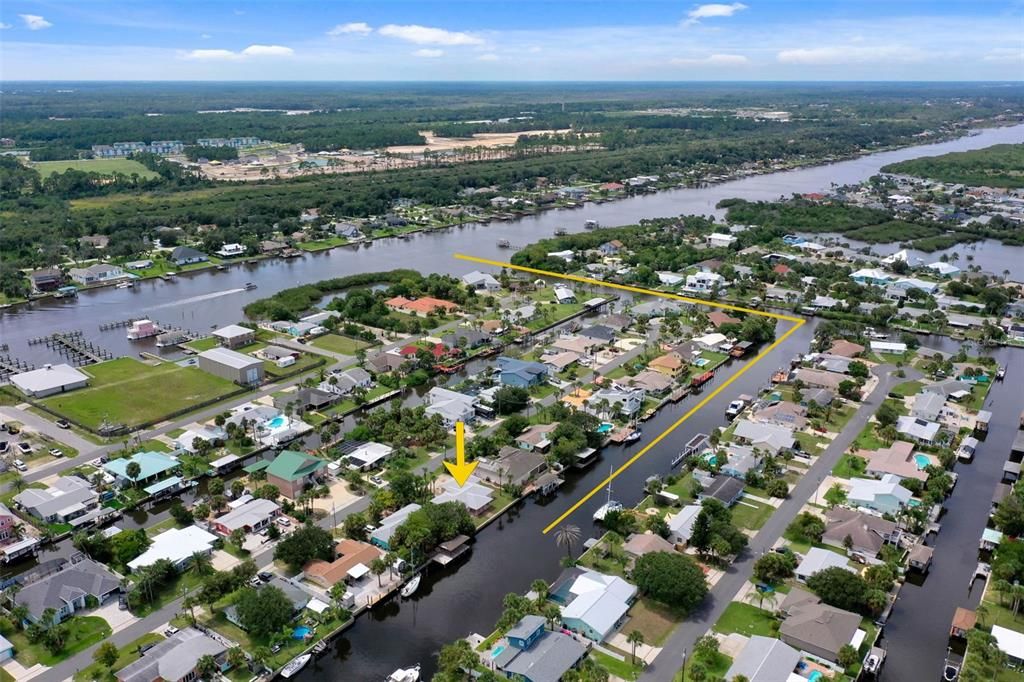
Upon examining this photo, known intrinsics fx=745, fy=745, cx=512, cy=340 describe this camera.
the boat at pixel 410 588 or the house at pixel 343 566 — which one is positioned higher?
the house at pixel 343 566

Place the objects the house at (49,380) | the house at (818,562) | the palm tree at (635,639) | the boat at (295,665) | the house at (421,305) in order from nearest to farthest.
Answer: the boat at (295,665)
the palm tree at (635,639)
the house at (818,562)
the house at (49,380)
the house at (421,305)

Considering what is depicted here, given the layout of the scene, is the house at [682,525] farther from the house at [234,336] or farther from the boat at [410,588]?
the house at [234,336]

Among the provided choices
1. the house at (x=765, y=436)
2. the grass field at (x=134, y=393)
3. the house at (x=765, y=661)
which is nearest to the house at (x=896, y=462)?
the house at (x=765, y=436)

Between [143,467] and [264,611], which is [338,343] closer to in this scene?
[143,467]

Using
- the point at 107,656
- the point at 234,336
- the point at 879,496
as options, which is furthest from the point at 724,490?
the point at 234,336

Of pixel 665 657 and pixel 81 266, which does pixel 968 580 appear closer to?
pixel 665 657

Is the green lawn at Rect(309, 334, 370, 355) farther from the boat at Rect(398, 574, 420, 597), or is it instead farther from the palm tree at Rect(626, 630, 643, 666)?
the palm tree at Rect(626, 630, 643, 666)

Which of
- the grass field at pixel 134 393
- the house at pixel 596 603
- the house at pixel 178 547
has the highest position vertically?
the grass field at pixel 134 393
